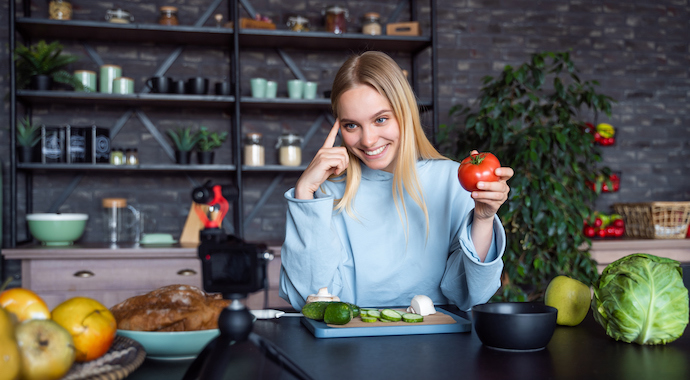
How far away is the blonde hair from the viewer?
145 cm

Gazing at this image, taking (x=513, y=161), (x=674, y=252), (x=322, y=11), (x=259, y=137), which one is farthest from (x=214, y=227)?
(x=674, y=252)

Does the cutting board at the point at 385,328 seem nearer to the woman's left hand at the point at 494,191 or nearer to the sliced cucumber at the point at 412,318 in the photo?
the sliced cucumber at the point at 412,318

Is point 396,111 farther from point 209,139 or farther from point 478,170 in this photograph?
point 209,139

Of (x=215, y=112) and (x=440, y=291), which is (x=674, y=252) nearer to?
(x=440, y=291)

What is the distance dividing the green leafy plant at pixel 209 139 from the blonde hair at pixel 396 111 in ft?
5.81

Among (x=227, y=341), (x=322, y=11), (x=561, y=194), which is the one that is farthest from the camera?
(x=322, y=11)

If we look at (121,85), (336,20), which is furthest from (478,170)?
(121,85)

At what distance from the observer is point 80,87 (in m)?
2.95

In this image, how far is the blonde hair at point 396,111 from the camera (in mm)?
1450

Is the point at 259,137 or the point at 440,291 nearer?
the point at 440,291

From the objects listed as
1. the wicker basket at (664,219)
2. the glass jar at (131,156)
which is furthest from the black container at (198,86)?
the wicker basket at (664,219)

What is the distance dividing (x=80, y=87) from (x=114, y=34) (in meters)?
0.40

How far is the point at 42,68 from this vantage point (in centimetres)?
295

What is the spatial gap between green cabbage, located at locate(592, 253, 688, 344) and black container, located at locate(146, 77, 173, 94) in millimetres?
2671
